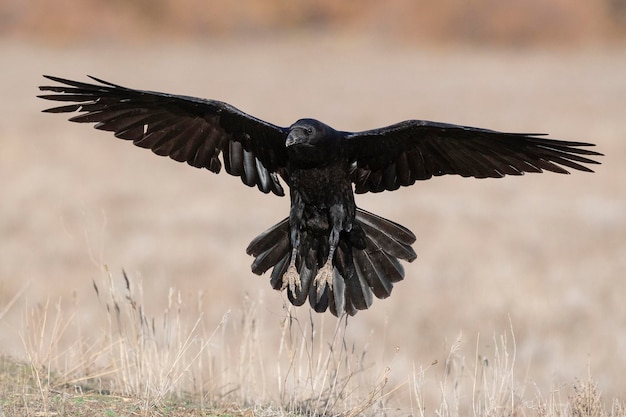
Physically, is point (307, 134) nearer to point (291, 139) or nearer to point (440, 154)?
point (291, 139)

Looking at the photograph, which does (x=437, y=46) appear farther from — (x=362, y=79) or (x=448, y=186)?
(x=448, y=186)

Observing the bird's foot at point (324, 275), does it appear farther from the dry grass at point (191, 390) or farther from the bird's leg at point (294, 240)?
the dry grass at point (191, 390)

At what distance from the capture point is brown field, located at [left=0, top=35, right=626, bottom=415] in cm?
802

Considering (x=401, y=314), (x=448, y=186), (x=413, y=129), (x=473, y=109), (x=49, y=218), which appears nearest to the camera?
(x=413, y=129)

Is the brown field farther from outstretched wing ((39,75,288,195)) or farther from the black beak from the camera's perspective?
the black beak

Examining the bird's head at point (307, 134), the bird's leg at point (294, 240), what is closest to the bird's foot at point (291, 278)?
the bird's leg at point (294, 240)

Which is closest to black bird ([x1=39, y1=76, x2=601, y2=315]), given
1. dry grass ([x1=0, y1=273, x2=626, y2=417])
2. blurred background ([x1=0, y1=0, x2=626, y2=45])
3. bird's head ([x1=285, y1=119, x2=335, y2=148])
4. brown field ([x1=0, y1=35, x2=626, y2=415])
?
bird's head ([x1=285, y1=119, x2=335, y2=148])

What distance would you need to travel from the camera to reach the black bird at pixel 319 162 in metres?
5.55

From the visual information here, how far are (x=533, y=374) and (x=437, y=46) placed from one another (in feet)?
105

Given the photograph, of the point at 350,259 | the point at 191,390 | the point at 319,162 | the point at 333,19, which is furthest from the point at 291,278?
the point at 333,19

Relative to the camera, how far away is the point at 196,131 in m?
6.02

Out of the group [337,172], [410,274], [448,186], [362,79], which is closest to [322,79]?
[362,79]

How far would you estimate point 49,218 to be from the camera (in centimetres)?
1431

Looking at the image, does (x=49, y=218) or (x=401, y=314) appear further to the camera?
(x=49, y=218)
